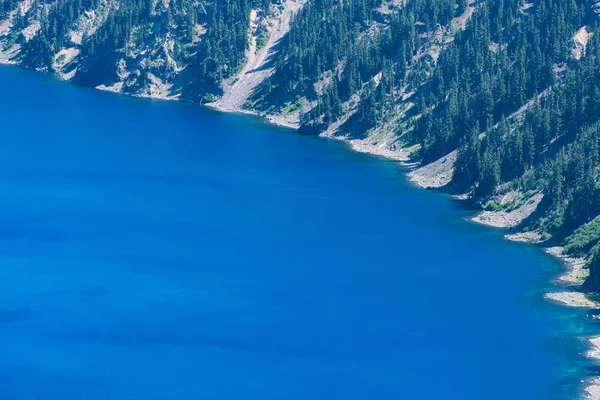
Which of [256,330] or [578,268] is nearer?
[256,330]

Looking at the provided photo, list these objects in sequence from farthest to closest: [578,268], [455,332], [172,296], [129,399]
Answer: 1. [578,268]
2. [172,296]
3. [455,332]
4. [129,399]

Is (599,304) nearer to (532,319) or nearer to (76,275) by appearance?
(532,319)

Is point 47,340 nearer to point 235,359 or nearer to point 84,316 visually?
point 84,316

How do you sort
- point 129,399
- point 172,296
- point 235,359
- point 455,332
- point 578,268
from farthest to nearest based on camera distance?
point 578,268 < point 172,296 < point 455,332 < point 235,359 < point 129,399

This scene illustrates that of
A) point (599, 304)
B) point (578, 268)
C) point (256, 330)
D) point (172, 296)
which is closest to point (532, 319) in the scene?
point (599, 304)

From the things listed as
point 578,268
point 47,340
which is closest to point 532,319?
point 578,268

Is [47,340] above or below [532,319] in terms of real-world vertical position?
below

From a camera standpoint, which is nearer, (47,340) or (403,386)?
(403,386)

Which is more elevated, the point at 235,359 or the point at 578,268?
the point at 578,268

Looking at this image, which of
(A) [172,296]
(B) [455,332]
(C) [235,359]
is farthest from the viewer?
(A) [172,296]
